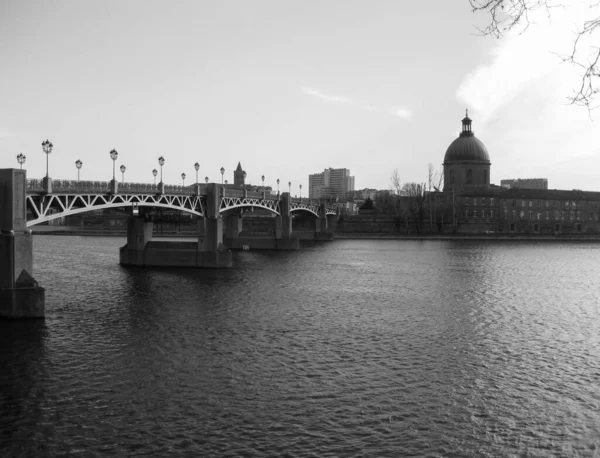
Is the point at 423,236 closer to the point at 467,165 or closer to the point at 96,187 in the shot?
the point at 467,165

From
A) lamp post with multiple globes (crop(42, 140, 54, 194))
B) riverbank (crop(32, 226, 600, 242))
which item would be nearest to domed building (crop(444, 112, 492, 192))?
riverbank (crop(32, 226, 600, 242))

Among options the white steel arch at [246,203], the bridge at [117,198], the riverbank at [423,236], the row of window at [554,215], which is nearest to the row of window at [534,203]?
the row of window at [554,215]

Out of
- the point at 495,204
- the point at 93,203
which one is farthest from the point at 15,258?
the point at 495,204

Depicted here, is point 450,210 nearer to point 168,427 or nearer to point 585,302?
point 585,302

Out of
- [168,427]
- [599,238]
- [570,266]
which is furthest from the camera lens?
[599,238]

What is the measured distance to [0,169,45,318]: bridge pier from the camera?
3036cm

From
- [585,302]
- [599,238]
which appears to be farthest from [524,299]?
[599,238]

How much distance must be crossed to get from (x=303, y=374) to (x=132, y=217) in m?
45.6

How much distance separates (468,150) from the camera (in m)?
152

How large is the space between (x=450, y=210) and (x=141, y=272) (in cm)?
10018

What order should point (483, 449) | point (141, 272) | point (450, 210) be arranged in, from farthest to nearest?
point (450, 210)
point (141, 272)
point (483, 449)

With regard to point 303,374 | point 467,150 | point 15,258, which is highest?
point 467,150

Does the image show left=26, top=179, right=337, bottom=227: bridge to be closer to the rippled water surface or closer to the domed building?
the rippled water surface

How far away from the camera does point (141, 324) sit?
1198 inches
